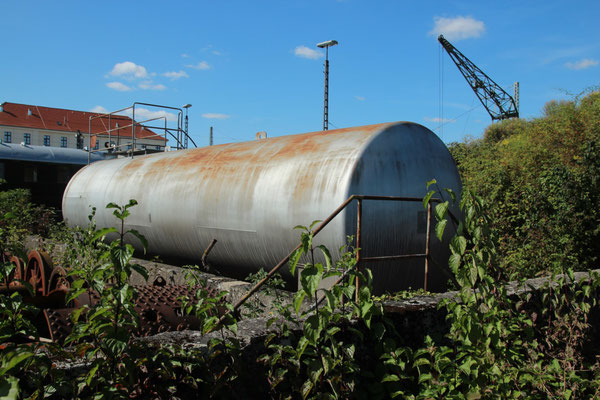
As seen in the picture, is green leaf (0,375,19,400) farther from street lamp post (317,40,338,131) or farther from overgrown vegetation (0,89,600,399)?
street lamp post (317,40,338,131)

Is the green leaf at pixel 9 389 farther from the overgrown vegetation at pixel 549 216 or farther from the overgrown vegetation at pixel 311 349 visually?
the overgrown vegetation at pixel 549 216

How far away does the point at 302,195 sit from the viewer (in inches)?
233

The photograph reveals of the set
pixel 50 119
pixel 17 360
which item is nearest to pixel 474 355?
pixel 17 360

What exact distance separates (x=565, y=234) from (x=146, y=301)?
6874mm

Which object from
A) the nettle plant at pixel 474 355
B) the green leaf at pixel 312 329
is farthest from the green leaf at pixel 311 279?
the nettle plant at pixel 474 355

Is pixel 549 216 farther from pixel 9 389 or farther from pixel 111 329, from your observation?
pixel 9 389

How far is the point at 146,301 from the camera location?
5082 mm

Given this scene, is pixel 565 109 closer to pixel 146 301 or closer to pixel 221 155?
pixel 221 155

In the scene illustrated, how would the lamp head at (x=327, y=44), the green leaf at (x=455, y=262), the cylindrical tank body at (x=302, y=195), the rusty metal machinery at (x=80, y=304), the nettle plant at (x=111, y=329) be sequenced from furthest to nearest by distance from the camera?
the lamp head at (x=327, y=44), the cylindrical tank body at (x=302, y=195), the rusty metal machinery at (x=80, y=304), the green leaf at (x=455, y=262), the nettle plant at (x=111, y=329)

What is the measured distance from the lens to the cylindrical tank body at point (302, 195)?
18.3ft

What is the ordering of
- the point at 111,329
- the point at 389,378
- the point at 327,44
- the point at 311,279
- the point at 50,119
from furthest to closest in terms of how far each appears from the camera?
the point at 50,119 → the point at 327,44 → the point at 389,378 → the point at 311,279 → the point at 111,329

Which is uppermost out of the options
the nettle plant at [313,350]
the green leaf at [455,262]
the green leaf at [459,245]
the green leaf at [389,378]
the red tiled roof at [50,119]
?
the red tiled roof at [50,119]

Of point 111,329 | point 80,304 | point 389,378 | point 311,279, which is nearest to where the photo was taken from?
point 111,329

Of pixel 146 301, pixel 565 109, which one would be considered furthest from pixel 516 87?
pixel 146 301
